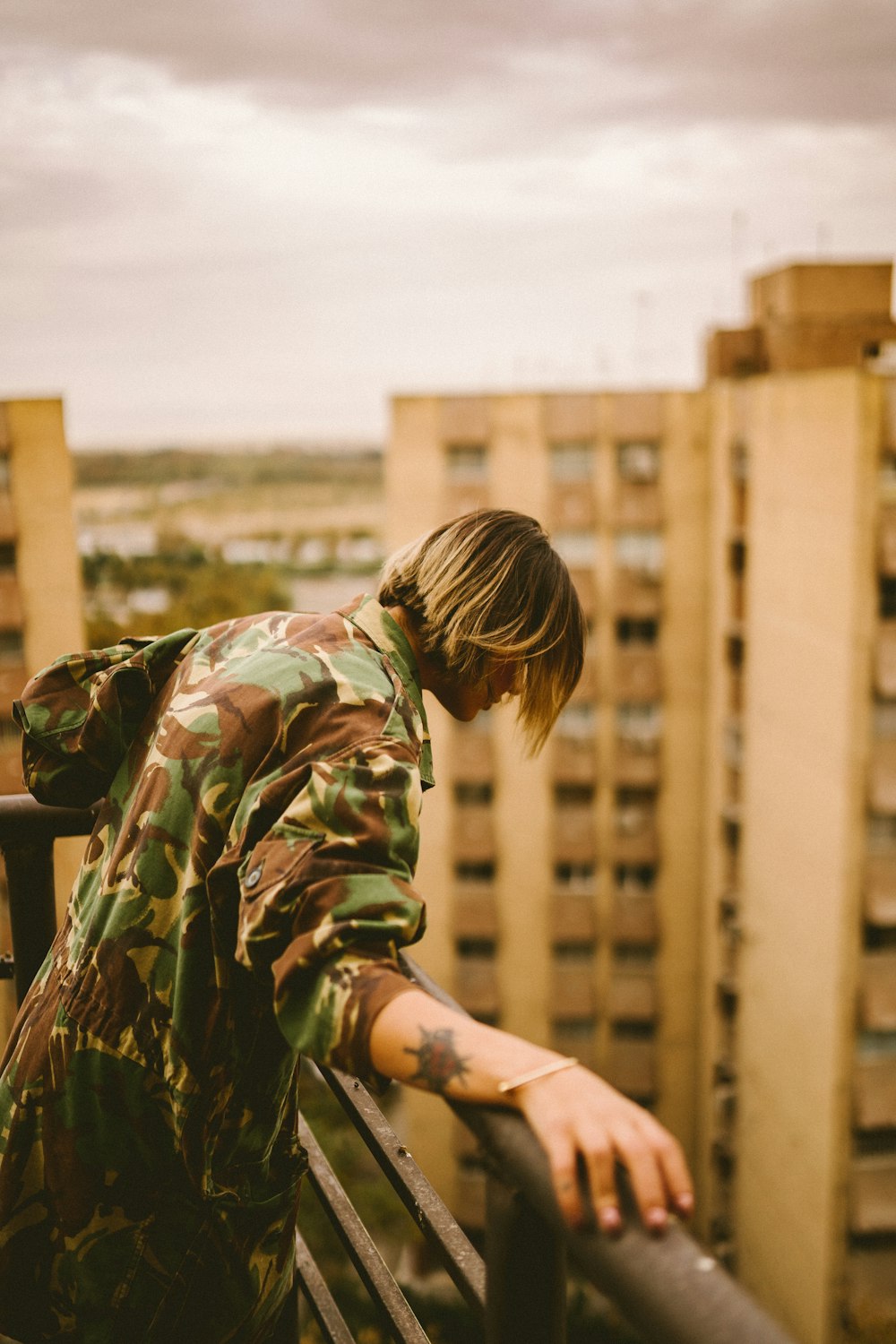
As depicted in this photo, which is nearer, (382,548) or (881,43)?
(881,43)

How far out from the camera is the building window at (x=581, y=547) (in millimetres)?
14531

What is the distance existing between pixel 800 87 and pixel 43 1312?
1156 centimetres

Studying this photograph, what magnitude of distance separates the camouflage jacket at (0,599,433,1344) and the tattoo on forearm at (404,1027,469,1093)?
0.27 feet

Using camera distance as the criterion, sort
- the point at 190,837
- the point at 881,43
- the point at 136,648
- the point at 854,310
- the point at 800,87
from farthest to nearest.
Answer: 1. the point at 854,310
2. the point at 800,87
3. the point at 881,43
4. the point at 136,648
5. the point at 190,837

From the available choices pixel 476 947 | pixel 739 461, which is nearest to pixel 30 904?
pixel 739 461

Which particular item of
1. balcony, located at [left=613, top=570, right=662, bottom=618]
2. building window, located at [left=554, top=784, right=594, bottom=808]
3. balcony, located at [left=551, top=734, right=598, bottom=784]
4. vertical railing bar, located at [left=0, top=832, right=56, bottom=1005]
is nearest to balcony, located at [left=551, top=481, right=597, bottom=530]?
balcony, located at [left=613, top=570, right=662, bottom=618]

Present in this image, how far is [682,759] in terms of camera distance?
49.8 ft

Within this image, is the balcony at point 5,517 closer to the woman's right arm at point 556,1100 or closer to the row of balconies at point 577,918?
the row of balconies at point 577,918

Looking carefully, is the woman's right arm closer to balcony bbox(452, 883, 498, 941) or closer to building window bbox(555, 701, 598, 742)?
building window bbox(555, 701, 598, 742)

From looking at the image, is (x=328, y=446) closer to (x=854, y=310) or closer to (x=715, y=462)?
(x=715, y=462)

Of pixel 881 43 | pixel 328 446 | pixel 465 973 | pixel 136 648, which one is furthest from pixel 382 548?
pixel 136 648

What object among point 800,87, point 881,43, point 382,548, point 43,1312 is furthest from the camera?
point 382,548

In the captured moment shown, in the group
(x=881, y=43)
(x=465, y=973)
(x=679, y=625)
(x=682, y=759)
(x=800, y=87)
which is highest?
(x=800, y=87)

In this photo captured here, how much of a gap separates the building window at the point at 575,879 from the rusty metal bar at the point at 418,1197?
14.3 metres
